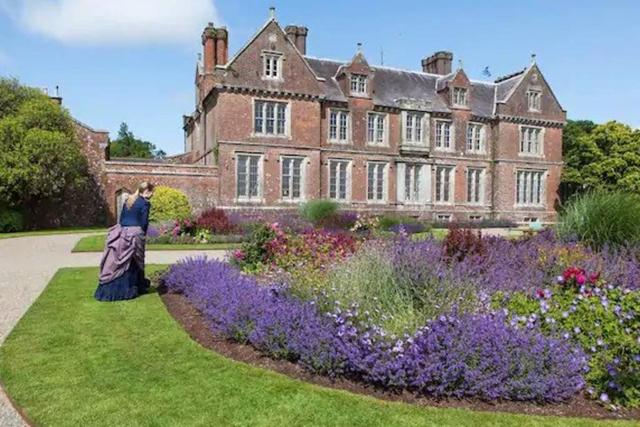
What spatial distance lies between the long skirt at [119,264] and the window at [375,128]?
2701cm

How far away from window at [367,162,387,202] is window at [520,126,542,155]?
11.9 metres

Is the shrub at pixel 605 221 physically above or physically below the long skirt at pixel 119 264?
above

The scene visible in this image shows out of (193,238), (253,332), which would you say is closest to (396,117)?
→ (193,238)

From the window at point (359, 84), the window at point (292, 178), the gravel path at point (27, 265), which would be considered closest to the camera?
the gravel path at point (27, 265)

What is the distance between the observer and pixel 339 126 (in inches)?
1328

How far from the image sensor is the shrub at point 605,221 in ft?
34.8

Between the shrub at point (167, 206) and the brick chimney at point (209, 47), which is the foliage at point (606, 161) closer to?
the brick chimney at point (209, 47)

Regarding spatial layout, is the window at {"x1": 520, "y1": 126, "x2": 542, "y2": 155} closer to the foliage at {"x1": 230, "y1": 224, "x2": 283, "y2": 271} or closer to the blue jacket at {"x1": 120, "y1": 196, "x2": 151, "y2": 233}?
the foliage at {"x1": 230, "y1": 224, "x2": 283, "y2": 271}

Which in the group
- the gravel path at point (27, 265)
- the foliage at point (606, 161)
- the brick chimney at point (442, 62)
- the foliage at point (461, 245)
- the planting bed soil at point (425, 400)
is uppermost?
the brick chimney at point (442, 62)

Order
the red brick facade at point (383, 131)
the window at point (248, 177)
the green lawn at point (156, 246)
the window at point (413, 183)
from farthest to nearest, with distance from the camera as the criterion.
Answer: the window at point (413, 183) → the window at point (248, 177) → the red brick facade at point (383, 131) → the green lawn at point (156, 246)

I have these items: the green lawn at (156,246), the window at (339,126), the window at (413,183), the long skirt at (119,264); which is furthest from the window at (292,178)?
the long skirt at (119,264)

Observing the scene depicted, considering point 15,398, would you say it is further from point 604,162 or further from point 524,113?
point 604,162

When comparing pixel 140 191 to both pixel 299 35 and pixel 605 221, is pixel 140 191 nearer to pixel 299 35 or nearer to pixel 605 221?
pixel 605 221

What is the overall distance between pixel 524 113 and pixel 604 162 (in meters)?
11.2
